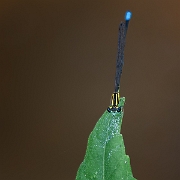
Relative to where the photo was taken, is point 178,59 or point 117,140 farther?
point 178,59

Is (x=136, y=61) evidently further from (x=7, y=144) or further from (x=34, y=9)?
(x=7, y=144)

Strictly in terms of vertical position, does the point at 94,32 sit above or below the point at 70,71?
above

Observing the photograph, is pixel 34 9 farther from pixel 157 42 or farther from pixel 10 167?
pixel 10 167

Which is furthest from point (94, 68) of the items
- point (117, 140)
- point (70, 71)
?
point (117, 140)

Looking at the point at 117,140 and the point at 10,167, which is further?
the point at 10,167

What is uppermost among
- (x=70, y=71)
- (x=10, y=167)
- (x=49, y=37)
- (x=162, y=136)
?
(x=49, y=37)

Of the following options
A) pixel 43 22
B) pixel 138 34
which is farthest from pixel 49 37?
pixel 138 34
